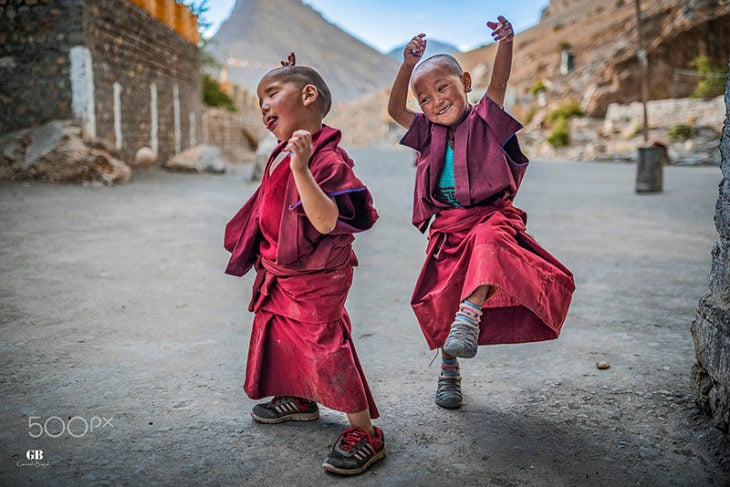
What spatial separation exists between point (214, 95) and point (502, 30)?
22737 millimetres

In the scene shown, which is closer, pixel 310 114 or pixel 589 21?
pixel 310 114

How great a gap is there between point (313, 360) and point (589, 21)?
2582 inches

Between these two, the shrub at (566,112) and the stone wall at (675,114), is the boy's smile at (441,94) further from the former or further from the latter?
the shrub at (566,112)

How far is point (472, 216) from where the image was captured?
2400 mm

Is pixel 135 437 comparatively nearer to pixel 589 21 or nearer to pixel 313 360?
pixel 313 360

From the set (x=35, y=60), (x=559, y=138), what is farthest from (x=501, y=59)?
(x=559, y=138)

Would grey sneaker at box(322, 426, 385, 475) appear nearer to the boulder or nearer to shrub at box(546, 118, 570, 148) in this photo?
the boulder

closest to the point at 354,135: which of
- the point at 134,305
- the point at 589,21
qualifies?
the point at 589,21

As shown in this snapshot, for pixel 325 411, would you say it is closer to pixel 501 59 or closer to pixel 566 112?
pixel 501 59

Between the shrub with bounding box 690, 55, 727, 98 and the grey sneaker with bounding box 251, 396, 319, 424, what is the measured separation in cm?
2899

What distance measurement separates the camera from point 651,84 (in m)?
32.0

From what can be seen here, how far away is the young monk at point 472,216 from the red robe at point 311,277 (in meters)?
0.44

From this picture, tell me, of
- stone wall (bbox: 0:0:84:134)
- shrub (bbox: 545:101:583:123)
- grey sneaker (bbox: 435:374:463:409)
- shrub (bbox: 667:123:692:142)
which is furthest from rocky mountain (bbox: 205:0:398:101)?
grey sneaker (bbox: 435:374:463:409)

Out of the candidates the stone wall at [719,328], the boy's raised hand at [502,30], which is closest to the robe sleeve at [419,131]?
the boy's raised hand at [502,30]
